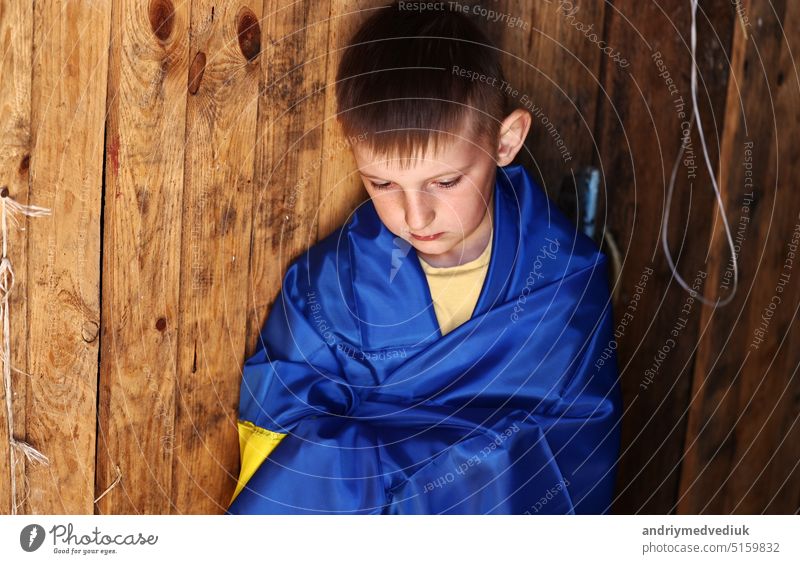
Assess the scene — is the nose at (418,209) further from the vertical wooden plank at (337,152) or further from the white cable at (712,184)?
the white cable at (712,184)

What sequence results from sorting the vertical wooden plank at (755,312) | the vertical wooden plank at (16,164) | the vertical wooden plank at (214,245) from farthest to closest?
the vertical wooden plank at (755,312)
the vertical wooden plank at (214,245)
the vertical wooden plank at (16,164)

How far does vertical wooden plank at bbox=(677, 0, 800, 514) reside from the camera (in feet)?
3.20

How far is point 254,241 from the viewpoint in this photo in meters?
0.93

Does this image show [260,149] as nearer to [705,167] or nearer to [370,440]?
[370,440]

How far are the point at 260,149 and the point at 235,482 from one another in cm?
33

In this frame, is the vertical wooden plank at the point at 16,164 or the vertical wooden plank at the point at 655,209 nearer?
the vertical wooden plank at the point at 16,164

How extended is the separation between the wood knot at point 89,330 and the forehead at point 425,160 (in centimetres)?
27

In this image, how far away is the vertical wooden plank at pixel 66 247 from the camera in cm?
79

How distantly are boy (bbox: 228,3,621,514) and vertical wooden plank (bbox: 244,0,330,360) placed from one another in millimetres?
23

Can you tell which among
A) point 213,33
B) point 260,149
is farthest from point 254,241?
point 213,33

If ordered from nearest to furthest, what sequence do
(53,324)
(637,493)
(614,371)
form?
1. (53,324)
2. (614,371)
3. (637,493)

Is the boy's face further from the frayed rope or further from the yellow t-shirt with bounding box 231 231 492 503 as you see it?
the frayed rope

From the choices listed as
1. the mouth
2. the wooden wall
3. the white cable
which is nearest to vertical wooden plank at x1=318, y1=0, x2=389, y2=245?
the wooden wall
